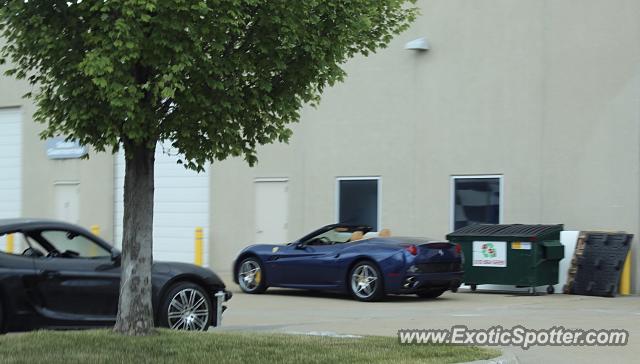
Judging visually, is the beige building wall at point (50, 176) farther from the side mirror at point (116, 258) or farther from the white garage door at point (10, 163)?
the side mirror at point (116, 258)

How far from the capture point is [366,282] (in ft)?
55.4

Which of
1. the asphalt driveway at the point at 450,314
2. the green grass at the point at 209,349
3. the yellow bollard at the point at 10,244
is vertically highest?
the yellow bollard at the point at 10,244

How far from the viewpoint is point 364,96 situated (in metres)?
23.2

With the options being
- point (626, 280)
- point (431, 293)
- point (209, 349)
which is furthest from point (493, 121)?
point (209, 349)

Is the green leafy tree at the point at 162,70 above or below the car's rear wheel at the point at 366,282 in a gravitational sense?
above

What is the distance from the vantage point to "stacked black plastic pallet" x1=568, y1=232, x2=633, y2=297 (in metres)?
18.3

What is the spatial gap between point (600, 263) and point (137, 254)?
36.8ft

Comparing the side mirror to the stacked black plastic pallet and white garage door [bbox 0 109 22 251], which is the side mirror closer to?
the stacked black plastic pallet

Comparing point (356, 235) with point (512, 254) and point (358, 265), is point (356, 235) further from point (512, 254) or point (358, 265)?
point (512, 254)

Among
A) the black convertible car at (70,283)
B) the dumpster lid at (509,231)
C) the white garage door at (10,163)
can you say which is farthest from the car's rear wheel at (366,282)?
the white garage door at (10,163)

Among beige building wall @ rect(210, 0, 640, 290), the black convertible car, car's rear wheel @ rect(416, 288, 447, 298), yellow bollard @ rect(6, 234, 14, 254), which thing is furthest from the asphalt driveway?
yellow bollard @ rect(6, 234, 14, 254)

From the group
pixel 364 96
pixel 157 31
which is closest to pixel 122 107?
pixel 157 31

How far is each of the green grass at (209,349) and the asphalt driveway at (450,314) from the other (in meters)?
1.33
